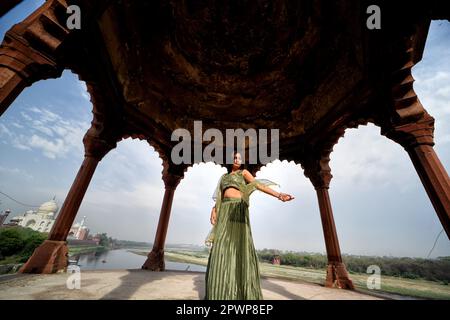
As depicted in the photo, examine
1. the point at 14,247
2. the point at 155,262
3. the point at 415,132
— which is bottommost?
the point at 14,247

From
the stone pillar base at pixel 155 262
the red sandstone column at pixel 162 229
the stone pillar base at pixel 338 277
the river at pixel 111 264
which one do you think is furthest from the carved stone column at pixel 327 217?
the river at pixel 111 264

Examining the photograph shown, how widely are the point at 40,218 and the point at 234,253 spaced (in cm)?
9176

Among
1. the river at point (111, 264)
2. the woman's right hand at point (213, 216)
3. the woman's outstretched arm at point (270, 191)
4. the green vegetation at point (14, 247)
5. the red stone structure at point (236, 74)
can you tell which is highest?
the red stone structure at point (236, 74)

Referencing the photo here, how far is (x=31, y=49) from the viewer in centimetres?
224

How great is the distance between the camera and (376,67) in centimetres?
380

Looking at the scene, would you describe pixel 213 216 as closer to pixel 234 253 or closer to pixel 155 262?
pixel 234 253

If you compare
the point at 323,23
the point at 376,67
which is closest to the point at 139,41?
the point at 323,23

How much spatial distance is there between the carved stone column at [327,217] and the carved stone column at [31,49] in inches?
253

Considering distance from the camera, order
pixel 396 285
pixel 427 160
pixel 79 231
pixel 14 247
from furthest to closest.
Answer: pixel 79 231 → pixel 14 247 → pixel 396 285 → pixel 427 160

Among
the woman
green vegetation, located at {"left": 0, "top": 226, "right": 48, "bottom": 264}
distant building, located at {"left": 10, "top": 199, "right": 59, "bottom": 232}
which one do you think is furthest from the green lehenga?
distant building, located at {"left": 10, "top": 199, "right": 59, "bottom": 232}

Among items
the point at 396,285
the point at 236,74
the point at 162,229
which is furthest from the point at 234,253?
the point at 396,285

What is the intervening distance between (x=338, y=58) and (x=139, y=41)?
4.81 meters

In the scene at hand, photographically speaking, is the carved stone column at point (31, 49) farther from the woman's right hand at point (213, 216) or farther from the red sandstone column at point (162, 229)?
the red sandstone column at point (162, 229)

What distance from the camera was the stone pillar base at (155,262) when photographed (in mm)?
6309
